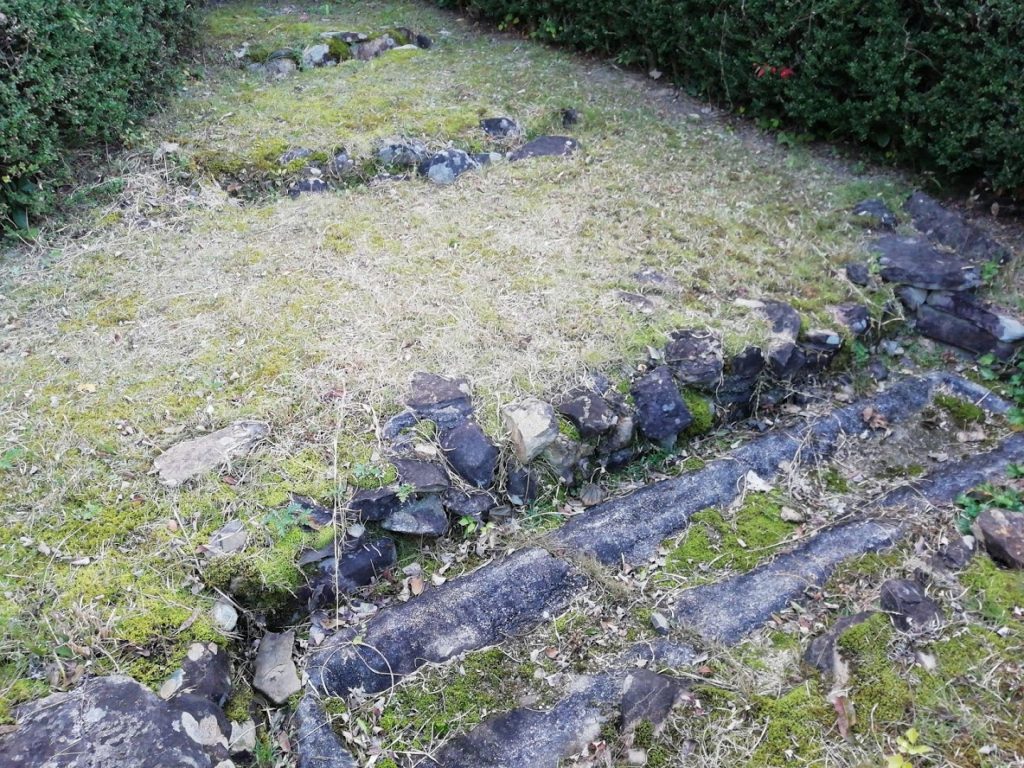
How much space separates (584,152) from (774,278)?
6.45ft

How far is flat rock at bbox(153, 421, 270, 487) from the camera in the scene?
3.24 metres

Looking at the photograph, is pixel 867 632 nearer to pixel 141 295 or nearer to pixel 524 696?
pixel 524 696

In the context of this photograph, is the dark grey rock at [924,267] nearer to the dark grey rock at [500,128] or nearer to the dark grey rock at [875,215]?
the dark grey rock at [875,215]

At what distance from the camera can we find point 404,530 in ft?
10.8

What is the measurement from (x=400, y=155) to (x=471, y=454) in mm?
2937

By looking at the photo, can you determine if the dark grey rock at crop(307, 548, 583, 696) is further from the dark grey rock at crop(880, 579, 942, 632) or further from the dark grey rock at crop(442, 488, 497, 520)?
Result: the dark grey rock at crop(880, 579, 942, 632)

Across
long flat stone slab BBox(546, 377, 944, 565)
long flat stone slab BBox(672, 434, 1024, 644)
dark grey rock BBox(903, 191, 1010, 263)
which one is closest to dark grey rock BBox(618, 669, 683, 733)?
long flat stone slab BBox(672, 434, 1024, 644)

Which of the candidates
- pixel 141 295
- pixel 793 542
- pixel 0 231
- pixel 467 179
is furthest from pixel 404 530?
pixel 0 231

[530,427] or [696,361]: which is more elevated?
[696,361]

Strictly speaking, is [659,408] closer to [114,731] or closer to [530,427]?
[530,427]

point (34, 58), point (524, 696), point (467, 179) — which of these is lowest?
point (524, 696)

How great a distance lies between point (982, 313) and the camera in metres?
4.32

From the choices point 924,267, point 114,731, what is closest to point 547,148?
point 924,267

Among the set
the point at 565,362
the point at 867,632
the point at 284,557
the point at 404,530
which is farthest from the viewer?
the point at 565,362
